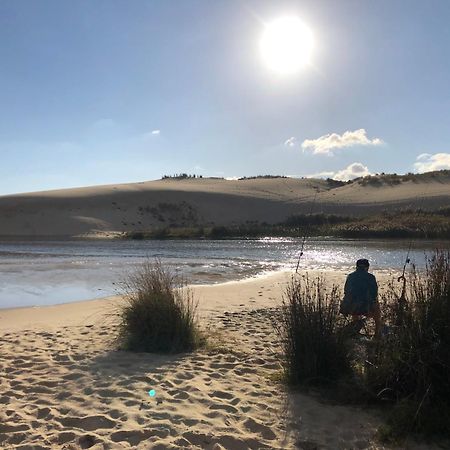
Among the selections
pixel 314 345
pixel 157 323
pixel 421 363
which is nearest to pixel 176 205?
pixel 157 323

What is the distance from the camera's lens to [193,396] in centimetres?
Answer: 498

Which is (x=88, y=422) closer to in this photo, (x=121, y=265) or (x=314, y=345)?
(x=314, y=345)

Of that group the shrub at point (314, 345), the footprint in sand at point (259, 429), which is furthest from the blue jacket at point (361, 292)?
the footprint in sand at point (259, 429)

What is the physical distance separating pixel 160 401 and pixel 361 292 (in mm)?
3609

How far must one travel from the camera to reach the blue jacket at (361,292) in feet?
23.1

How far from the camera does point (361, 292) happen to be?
7.27m

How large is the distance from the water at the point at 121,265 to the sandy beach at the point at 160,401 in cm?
569

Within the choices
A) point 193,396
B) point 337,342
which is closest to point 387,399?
point 337,342

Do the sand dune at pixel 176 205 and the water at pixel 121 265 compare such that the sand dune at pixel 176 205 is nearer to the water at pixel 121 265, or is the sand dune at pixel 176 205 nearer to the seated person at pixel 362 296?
the water at pixel 121 265

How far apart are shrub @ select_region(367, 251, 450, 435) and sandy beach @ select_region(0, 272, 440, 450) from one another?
295mm

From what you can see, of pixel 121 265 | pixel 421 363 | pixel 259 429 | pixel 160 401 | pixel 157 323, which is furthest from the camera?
pixel 121 265

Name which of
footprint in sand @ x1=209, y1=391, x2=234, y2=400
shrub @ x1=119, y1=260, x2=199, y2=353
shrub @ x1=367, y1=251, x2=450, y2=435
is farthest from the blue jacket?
footprint in sand @ x1=209, y1=391, x2=234, y2=400

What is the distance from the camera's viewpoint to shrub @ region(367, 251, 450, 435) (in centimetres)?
427

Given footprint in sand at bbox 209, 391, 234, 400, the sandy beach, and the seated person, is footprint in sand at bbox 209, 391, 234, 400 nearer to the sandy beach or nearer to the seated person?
the sandy beach
